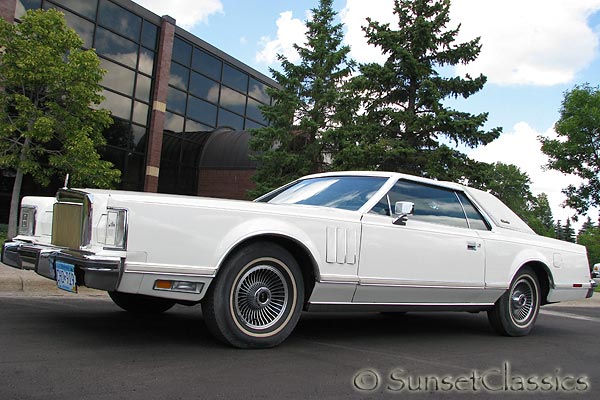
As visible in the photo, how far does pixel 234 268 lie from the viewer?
3.85 m

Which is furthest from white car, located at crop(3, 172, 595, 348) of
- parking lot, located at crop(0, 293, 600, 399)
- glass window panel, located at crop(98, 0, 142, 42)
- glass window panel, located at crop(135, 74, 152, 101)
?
glass window panel, located at crop(135, 74, 152, 101)

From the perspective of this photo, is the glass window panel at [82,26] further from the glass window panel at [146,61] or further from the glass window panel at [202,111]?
the glass window panel at [202,111]

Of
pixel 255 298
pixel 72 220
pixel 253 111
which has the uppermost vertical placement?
pixel 253 111

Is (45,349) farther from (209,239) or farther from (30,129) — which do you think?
(30,129)

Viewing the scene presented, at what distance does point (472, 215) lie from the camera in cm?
576

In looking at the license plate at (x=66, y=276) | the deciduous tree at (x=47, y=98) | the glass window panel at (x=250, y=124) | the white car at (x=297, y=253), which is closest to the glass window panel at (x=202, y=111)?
the glass window panel at (x=250, y=124)

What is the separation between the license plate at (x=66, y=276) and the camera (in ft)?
12.0

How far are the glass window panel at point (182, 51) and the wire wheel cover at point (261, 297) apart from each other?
21.7m

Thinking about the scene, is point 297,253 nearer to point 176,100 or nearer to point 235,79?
point 176,100

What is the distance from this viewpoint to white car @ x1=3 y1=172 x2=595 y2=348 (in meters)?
3.62

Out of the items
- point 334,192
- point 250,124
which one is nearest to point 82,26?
point 250,124

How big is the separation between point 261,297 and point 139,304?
1940mm

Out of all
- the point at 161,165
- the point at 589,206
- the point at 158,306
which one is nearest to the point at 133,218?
the point at 158,306

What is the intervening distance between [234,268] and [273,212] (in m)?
0.55
